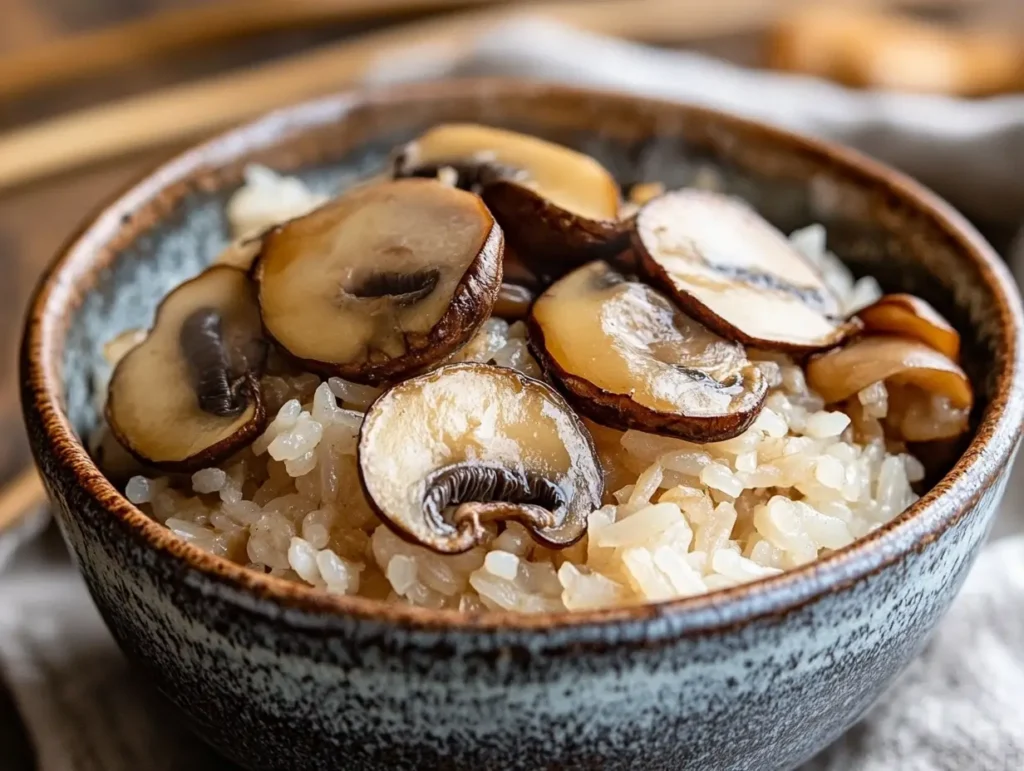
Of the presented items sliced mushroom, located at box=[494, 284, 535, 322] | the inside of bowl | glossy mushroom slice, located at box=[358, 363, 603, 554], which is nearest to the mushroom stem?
glossy mushroom slice, located at box=[358, 363, 603, 554]

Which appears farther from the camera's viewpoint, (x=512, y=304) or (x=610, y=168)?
(x=610, y=168)

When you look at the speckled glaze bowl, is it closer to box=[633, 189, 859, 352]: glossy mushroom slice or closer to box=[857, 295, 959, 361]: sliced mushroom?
box=[857, 295, 959, 361]: sliced mushroom

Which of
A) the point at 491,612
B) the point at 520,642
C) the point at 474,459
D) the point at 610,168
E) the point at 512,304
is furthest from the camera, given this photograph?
the point at 610,168

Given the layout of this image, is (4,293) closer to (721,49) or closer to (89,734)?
(89,734)

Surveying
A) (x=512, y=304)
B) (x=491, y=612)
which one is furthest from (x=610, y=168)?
(x=491, y=612)

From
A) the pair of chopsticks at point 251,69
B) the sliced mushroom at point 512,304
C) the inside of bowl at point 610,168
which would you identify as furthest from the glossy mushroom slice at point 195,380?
the pair of chopsticks at point 251,69

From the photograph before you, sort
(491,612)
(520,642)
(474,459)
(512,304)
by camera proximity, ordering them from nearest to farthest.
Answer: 1. (520,642)
2. (491,612)
3. (474,459)
4. (512,304)

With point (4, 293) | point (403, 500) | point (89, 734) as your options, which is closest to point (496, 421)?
point (403, 500)

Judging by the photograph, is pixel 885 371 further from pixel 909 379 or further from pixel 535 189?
pixel 535 189
